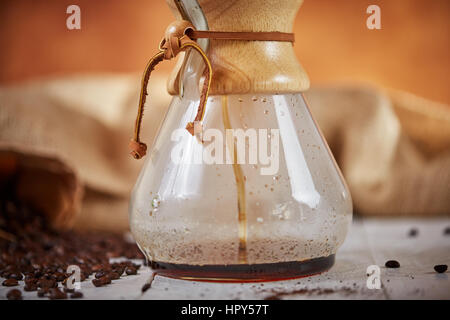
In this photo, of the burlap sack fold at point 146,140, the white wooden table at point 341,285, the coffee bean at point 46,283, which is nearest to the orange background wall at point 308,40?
the burlap sack fold at point 146,140

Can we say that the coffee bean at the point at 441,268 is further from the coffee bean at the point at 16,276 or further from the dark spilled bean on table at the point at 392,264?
the coffee bean at the point at 16,276

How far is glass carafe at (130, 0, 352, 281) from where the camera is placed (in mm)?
587

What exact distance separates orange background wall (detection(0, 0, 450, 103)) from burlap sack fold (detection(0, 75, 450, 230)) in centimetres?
25

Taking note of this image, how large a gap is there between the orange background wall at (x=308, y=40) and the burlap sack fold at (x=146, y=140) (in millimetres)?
250

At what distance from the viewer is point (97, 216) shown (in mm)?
1447

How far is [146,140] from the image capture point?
149 cm

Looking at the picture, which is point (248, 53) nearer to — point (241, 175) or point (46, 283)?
point (241, 175)

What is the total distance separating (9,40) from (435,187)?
130 centimetres

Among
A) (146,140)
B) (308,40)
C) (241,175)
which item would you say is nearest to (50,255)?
(241,175)

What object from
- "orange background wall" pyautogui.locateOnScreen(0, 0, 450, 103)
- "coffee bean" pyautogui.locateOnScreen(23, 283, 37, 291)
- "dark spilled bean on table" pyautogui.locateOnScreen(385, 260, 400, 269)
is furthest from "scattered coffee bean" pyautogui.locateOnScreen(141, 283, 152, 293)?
"orange background wall" pyautogui.locateOnScreen(0, 0, 450, 103)

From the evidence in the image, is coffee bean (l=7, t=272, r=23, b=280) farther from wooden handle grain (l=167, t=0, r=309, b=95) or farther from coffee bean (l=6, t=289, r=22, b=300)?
wooden handle grain (l=167, t=0, r=309, b=95)

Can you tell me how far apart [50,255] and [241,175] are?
0.38m

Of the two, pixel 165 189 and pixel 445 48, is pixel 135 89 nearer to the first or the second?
pixel 445 48
